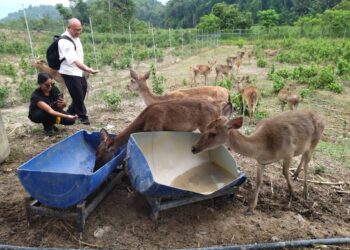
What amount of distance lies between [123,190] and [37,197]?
4.68 ft

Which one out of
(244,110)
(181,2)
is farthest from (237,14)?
(244,110)

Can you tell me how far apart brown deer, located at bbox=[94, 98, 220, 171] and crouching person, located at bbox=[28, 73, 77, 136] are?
198 cm

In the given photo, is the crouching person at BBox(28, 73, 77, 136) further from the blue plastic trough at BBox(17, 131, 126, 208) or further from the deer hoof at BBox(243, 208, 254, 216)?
the deer hoof at BBox(243, 208, 254, 216)

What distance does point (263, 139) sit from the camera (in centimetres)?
534

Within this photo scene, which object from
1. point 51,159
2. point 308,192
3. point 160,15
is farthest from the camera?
point 160,15

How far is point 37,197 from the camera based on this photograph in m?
4.67

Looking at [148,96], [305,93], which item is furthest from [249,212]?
[305,93]

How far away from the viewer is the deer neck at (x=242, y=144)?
Answer: 525 centimetres

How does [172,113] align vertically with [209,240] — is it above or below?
above

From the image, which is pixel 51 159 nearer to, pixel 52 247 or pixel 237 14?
pixel 52 247

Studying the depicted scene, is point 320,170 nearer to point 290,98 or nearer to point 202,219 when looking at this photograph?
point 202,219

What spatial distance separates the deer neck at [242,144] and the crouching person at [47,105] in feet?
11.8

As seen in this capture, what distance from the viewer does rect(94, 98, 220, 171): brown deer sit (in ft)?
19.0

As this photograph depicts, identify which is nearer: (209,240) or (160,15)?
(209,240)
